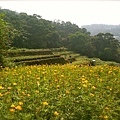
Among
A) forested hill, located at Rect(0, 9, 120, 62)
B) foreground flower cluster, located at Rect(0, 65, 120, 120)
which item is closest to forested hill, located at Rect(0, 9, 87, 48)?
forested hill, located at Rect(0, 9, 120, 62)

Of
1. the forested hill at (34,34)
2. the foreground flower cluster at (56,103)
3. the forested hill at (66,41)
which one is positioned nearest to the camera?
the foreground flower cluster at (56,103)

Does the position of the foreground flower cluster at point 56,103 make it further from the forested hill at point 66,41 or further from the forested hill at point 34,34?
the forested hill at point 66,41

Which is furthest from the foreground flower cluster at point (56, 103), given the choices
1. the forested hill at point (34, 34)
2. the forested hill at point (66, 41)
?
the forested hill at point (66, 41)

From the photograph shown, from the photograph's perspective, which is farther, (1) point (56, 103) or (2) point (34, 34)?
(2) point (34, 34)

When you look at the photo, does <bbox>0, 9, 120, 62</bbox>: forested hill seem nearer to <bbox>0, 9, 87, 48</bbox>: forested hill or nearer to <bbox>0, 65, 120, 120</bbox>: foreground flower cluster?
<bbox>0, 9, 87, 48</bbox>: forested hill

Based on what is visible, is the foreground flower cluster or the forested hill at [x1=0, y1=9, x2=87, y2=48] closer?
the foreground flower cluster

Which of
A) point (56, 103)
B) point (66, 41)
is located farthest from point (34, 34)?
point (56, 103)

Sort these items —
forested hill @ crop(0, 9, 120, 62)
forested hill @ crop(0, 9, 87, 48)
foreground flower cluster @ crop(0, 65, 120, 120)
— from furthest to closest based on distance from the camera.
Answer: forested hill @ crop(0, 9, 120, 62) → forested hill @ crop(0, 9, 87, 48) → foreground flower cluster @ crop(0, 65, 120, 120)

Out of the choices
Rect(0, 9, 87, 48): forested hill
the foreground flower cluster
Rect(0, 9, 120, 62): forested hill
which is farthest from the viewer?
Rect(0, 9, 120, 62): forested hill

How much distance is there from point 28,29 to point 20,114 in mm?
50119

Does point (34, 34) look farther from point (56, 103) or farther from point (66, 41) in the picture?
point (56, 103)

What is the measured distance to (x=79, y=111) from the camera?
3912 millimetres

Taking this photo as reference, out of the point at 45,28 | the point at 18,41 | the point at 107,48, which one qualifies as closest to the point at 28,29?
the point at 45,28

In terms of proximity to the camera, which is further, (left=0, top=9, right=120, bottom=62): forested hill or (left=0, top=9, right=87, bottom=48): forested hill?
A: (left=0, top=9, right=120, bottom=62): forested hill
